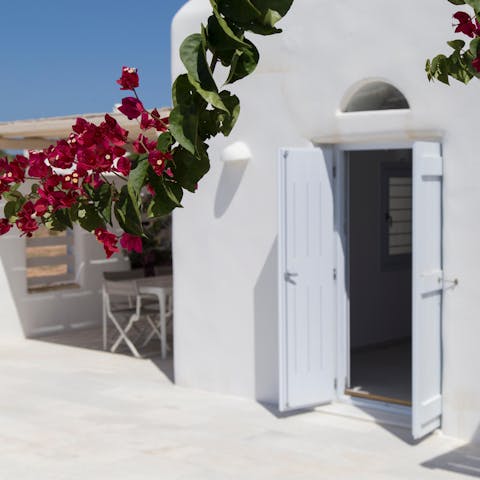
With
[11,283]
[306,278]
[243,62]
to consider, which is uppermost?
[243,62]

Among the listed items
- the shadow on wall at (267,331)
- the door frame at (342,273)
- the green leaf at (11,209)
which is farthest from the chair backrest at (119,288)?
the green leaf at (11,209)

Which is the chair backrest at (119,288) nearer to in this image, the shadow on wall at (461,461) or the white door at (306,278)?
the white door at (306,278)

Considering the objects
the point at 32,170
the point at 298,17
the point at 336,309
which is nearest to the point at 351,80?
the point at 298,17

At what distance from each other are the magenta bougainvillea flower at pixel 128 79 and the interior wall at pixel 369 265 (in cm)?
948

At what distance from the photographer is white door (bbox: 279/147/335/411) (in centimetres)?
770

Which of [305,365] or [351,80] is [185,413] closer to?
[305,365]

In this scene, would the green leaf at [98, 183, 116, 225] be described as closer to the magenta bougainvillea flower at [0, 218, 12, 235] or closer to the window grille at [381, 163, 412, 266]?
the magenta bougainvillea flower at [0, 218, 12, 235]

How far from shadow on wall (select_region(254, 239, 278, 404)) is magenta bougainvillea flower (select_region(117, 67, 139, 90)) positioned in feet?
22.9

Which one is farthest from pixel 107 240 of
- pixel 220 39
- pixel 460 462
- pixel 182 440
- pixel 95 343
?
pixel 95 343

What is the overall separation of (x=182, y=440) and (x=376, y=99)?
9.85 ft

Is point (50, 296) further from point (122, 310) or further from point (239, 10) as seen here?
point (239, 10)

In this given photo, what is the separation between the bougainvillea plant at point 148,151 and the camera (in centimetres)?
150

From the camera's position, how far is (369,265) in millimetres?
Result: 11172

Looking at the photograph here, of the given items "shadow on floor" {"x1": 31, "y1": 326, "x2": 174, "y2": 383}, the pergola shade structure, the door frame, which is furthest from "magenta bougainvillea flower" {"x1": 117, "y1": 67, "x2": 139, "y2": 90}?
"shadow on floor" {"x1": 31, "y1": 326, "x2": 174, "y2": 383}
